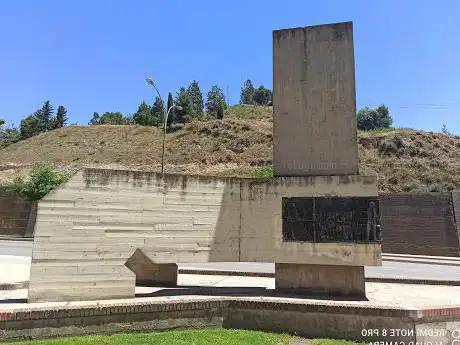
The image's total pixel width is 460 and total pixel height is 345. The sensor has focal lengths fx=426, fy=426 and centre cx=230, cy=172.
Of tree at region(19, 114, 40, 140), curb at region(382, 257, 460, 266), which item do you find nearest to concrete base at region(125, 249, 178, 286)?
curb at region(382, 257, 460, 266)

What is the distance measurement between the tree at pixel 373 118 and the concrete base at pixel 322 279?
64491 millimetres

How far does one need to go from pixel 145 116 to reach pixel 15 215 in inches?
1807

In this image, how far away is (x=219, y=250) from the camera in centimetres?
904

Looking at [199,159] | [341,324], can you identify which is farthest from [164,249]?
[199,159]

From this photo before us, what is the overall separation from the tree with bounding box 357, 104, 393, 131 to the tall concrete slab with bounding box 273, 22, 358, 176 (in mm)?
63415

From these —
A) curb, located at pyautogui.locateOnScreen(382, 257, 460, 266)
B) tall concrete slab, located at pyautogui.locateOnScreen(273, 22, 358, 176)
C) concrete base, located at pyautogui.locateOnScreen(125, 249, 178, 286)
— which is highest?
tall concrete slab, located at pyautogui.locateOnScreen(273, 22, 358, 176)

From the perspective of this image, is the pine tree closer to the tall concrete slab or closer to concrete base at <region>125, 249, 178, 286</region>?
A: concrete base at <region>125, 249, 178, 286</region>

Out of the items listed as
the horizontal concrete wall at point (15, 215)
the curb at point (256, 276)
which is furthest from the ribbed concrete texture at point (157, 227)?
the horizontal concrete wall at point (15, 215)

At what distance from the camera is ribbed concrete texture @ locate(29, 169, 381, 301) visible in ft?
25.8

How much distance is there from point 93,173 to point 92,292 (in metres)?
2.25

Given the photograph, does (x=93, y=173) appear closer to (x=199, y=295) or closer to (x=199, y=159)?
(x=199, y=295)

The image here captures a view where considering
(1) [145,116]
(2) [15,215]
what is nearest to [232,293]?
(2) [15,215]

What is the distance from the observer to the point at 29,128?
85625 millimetres

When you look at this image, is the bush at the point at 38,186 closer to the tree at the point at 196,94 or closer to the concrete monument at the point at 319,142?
the concrete monument at the point at 319,142
